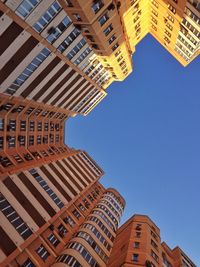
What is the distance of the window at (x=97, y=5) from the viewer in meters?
41.2

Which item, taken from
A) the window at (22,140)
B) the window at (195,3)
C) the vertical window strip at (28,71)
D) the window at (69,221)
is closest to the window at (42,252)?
the window at (69,221)

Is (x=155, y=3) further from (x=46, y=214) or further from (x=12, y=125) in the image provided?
(x=46, y=214)

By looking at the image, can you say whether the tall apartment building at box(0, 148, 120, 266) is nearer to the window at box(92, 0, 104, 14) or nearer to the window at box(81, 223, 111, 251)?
the window at box(81, 223, 111, 251)

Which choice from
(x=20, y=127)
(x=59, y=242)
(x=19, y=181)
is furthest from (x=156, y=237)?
(x=20, y=127)

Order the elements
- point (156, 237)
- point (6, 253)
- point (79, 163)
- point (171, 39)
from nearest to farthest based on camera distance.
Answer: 1. point (6, 253)
2. point (156, 237)
3. point (171, 39)
4. point (79, 163)

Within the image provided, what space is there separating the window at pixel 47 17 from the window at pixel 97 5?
4908mm

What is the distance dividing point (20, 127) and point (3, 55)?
21809 millimetres

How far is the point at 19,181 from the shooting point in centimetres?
4531

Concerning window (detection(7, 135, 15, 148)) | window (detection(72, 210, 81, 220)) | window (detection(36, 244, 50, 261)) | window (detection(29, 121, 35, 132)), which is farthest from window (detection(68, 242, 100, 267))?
window (detection(29, 121, 35, 132))

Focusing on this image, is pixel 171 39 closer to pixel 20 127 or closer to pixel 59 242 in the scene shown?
pixel 20 127

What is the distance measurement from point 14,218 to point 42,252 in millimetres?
5743

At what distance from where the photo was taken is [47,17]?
125 ft

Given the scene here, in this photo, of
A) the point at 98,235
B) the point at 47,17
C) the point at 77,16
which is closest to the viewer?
the point at 47,17

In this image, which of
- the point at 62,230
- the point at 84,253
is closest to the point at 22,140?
the point at 62,230
